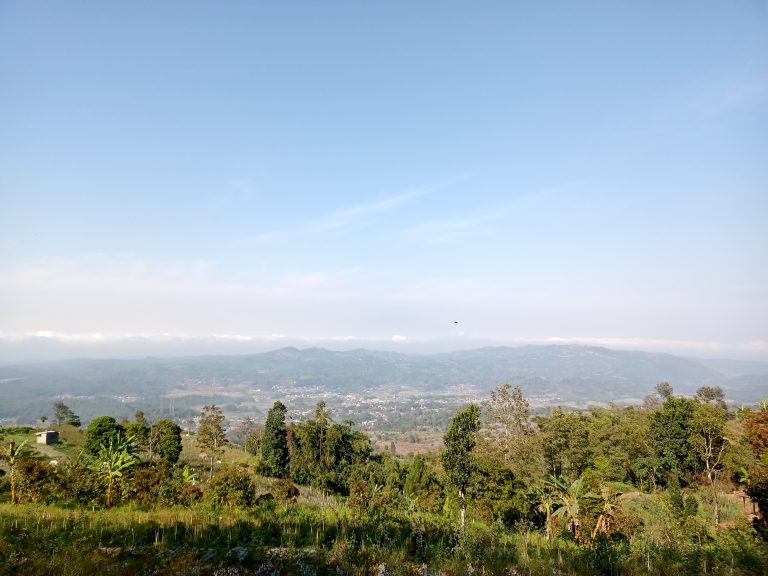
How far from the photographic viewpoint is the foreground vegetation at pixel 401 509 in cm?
948

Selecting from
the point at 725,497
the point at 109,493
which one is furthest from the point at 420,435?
the point at 109,493

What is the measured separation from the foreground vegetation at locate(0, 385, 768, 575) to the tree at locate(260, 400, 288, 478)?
31cm

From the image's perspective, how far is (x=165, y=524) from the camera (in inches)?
489

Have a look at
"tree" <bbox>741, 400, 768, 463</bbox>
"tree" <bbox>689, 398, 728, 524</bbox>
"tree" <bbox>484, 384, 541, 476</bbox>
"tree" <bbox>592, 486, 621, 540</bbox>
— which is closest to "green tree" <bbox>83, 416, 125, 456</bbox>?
"tree" <bbox>592, 486, 621, 540</bbox>

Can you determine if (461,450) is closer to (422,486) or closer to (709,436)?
(422,486)


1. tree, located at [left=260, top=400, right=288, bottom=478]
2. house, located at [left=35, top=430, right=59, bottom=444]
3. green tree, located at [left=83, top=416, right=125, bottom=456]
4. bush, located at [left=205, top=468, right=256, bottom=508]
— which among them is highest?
bush, located at [left=205, top=468, right=256, bottom=508]

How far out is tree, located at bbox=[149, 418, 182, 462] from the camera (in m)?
48.9

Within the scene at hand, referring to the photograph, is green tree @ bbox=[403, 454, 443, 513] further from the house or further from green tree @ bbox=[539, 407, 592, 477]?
the house


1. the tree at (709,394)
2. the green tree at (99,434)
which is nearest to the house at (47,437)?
the green tree at (99,434)

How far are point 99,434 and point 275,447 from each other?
22.5m

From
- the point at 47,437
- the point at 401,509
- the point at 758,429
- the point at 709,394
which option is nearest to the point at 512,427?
the point at 758,429

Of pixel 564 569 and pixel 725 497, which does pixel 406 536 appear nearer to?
pixel 564 569

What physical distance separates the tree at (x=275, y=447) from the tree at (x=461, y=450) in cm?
3025

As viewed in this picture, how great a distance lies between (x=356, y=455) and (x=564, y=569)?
53796 mm
